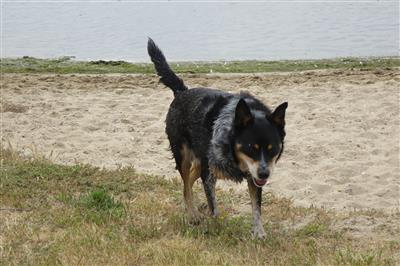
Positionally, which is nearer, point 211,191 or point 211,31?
point 211,191

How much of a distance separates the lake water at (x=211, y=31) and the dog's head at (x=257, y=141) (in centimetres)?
1767

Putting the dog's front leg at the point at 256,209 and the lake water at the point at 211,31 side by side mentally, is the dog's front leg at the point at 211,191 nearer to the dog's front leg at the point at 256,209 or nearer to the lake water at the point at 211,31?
the dog's front leg at the point at 256,209

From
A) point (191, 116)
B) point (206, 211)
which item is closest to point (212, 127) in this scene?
point (191, 116)

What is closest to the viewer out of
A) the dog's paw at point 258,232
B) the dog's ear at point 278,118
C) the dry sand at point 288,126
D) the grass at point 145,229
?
the grass at point 145,229

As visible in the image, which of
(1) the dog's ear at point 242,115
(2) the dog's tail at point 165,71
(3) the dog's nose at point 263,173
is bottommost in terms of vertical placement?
(3) the dog's nose at point 263,173

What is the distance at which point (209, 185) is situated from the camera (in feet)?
21.3

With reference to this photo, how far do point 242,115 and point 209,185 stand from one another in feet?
3.93

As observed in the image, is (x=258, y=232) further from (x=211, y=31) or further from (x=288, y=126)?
(x=211, y=31)

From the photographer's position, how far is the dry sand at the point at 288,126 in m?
8.86

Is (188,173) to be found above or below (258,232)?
above

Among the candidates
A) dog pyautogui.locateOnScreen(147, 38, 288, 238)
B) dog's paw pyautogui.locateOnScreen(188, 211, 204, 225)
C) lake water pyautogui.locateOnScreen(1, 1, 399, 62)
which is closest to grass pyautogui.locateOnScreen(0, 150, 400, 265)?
dog's paw pyautogui.locateOnScreen(188, 211, 204, 225)

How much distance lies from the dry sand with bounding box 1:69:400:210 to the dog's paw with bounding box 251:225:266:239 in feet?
7.11

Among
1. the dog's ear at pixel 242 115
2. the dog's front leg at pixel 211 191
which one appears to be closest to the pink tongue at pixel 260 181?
the dog's ear at pixel 242 115

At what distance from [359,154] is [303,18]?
25310 mm
